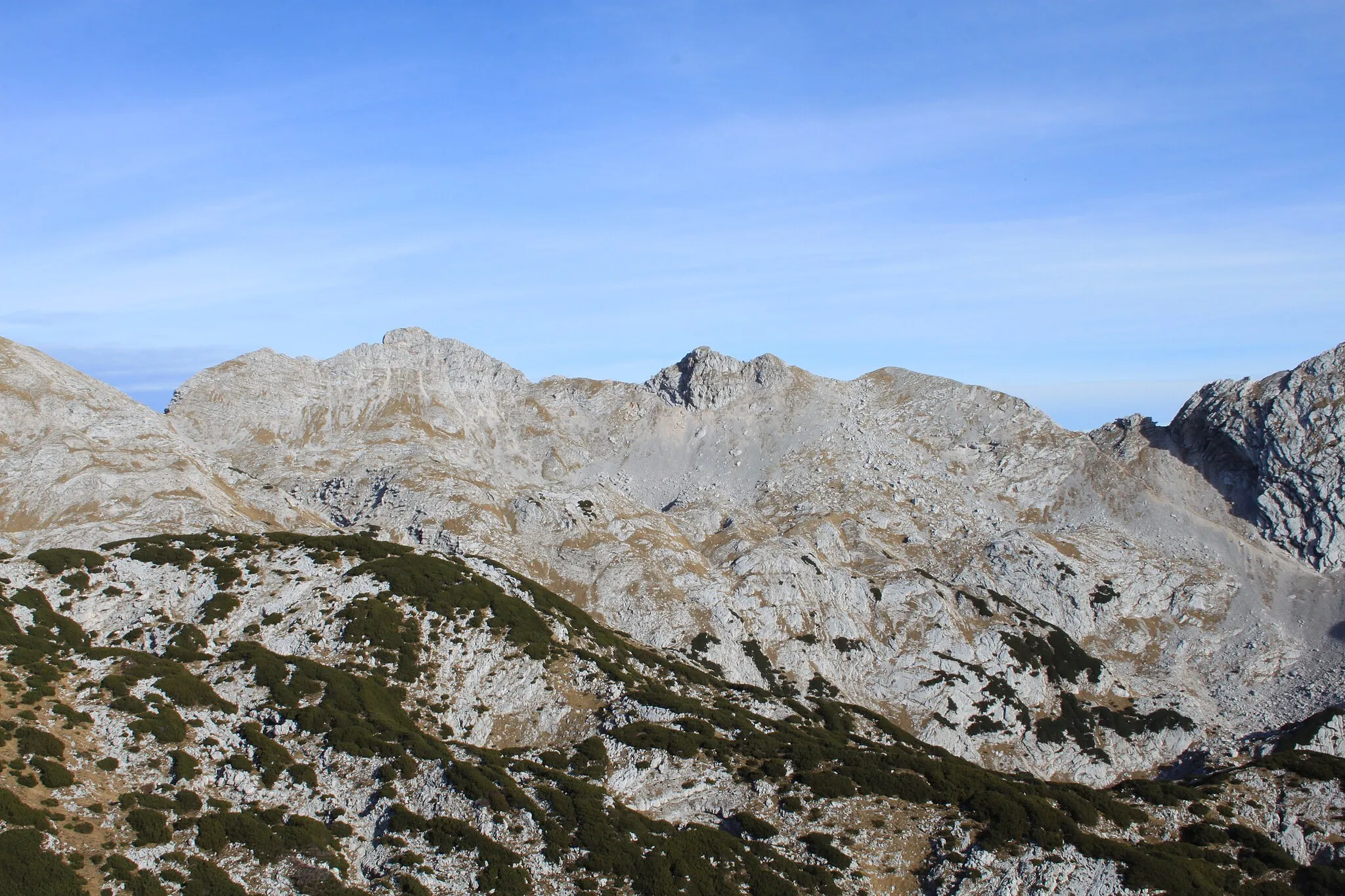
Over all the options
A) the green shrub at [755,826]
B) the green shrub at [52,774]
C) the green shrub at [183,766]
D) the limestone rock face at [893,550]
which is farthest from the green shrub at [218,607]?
the limestone rock face at [893,550]

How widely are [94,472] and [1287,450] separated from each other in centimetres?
20446

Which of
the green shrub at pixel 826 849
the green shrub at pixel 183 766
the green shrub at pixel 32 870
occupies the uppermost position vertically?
the green shrub at pixel 183 766

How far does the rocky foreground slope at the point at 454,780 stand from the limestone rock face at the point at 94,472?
165 feet

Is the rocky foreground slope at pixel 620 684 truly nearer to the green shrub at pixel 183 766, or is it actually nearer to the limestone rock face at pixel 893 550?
the green shrub at pixel 183 766

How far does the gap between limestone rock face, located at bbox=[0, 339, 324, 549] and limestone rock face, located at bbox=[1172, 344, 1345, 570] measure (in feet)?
563

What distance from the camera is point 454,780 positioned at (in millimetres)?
51719

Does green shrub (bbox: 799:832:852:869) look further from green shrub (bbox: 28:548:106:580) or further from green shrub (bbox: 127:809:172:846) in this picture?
green shrub (bbox: 28:548:106:580)

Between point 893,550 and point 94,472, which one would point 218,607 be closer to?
point 94,472

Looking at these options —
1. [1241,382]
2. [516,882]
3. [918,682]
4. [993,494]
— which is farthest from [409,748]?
[1241,382]

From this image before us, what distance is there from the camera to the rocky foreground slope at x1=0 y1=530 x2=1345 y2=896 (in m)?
44.7

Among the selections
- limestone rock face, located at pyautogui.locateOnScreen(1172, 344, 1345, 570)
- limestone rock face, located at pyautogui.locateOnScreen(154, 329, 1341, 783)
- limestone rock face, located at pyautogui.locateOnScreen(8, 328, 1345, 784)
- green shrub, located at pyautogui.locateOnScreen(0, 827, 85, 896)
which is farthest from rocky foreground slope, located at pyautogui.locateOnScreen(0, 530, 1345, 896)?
limestone rock face, located at pyautogui.locateOnScreen(1172, 344, 1345, 570)

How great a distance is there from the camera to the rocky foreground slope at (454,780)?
44.7m

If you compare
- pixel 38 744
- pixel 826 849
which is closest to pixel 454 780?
pixel 38 744

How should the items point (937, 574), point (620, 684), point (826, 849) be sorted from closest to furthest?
1. point (826, 849)
2. point (620, 684)
3. point (937, 574)
